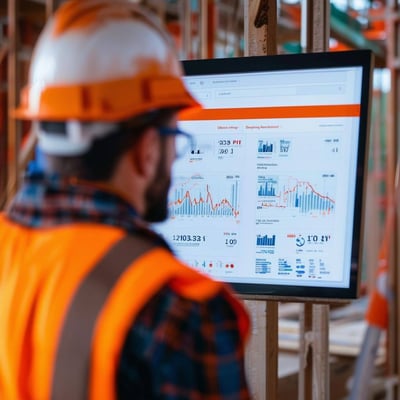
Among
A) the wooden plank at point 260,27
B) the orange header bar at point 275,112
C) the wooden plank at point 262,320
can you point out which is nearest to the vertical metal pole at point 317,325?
the wooden plank at point 262,320

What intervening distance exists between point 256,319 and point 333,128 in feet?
2.29

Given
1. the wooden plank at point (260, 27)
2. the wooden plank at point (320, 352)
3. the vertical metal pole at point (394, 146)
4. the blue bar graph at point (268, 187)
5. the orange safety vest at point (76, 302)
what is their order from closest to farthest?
1. the orange safety vest at point (76, 302)
2. the blue bar graph at point (268, 187)
3. the wooden plank at point (260, 27)
4. the wooden plank at point (320, 352)
5. the vertical metal pole at point (394, 146)

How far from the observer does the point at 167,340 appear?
0.98 metres

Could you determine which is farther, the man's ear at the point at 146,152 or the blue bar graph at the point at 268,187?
the blue bar graph at the point at 268,187

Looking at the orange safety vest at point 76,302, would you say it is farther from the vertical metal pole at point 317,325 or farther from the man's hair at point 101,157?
the vertical metal pole at point 317,325

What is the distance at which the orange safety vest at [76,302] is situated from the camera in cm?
97

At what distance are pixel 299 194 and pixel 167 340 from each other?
1.03 meters

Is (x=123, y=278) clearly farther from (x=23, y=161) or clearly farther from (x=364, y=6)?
(x=364, y=6)

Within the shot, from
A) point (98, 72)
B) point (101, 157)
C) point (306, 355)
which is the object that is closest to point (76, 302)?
point (101, 157)

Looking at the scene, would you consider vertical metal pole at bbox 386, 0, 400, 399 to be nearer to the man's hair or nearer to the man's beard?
the man's beard

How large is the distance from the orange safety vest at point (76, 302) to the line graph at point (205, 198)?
969mm

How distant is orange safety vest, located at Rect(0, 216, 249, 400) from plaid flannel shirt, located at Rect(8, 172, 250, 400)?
16 mm

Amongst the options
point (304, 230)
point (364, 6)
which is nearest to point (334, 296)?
point (304, 230)

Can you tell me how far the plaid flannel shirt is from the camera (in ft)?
3.21
